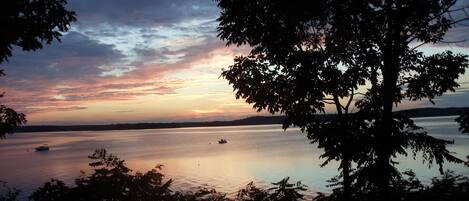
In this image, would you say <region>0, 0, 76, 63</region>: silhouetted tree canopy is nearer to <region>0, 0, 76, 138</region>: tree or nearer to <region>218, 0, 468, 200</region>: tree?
<region>0, 0, 76, 138</region>: tree

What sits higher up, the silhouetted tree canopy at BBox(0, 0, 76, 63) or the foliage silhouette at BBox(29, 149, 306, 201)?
the silhouetted tree canopy at BBox(0, 0, 76, 63)

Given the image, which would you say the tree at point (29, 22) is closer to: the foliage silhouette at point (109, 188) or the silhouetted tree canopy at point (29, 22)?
the silhouetted tree canopy at point (29, 22)

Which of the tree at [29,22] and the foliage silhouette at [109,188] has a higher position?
the tree at [29,22]

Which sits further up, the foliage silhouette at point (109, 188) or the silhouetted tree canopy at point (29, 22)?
the silhouetted tree canopy at point (29, 22)

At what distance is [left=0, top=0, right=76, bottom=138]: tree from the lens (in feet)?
38.1

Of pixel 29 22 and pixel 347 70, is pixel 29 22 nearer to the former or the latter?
pixel 29 22

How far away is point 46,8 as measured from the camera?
12.6m

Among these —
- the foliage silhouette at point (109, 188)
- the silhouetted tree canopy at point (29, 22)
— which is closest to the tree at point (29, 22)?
the silhouetted tree canopy at point (29, 22)

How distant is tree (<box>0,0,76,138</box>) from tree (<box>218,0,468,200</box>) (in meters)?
4.71

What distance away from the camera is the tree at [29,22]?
38.1ft

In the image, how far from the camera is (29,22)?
40.3 feet

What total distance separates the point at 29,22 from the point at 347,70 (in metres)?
9.05

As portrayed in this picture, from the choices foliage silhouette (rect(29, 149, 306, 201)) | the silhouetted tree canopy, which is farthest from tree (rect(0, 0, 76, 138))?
foliage silhouette (rect(29, 149, 306, 201))

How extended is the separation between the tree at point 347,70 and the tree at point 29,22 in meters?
4.71
